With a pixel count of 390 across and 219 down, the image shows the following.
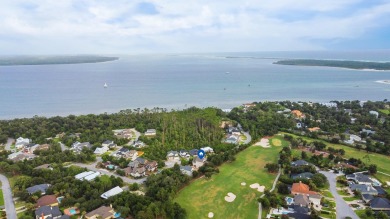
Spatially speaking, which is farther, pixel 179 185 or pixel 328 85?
pixel 328 85

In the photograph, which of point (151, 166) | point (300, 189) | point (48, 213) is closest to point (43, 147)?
point (151, 166)

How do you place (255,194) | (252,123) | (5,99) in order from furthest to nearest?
(5,99)
(252,123)
(255,194)

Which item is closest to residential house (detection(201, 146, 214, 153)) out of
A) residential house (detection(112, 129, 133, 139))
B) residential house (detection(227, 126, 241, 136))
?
residential house (detection(227, 126, 241, 136))

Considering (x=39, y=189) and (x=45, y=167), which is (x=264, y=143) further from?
(x=39, y=189)

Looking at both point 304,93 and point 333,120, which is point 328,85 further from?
point 333,120

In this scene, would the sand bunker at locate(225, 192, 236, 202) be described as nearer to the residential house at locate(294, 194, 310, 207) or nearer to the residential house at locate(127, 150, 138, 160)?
the residential house at locate(294, 194, 310, 207)

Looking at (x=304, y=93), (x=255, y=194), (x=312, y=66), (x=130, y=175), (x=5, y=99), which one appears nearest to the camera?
(x=255, y=194)

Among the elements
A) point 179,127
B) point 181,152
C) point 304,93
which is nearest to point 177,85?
point 304,93
